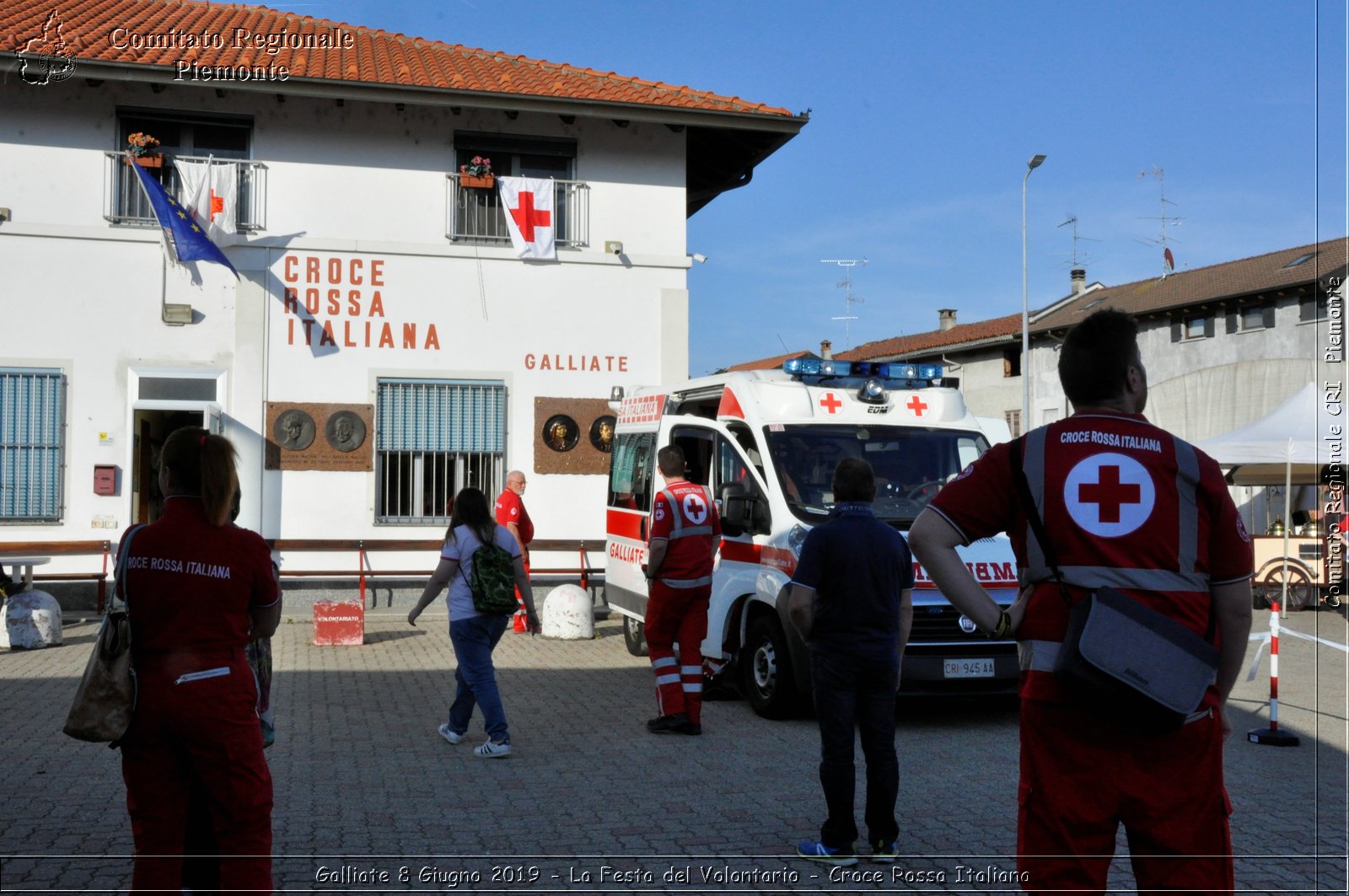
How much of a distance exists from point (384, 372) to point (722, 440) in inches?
298

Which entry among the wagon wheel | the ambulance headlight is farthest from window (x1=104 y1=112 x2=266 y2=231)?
the wagon wheel

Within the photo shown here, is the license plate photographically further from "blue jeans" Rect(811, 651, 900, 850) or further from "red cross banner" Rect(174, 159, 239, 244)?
"red cross banner" Rect(174, 159, 239, 244)

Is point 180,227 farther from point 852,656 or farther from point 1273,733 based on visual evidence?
point 1273,733

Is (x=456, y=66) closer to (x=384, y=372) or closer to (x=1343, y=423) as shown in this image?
(x=384, y=372)

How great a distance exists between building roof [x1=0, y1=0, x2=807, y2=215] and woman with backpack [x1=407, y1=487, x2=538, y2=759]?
994 centimetres

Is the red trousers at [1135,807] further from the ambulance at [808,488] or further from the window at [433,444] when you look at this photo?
the window at [433,444]

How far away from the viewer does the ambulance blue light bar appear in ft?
33.4

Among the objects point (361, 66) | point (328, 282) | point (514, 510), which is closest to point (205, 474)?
point (514, 510)

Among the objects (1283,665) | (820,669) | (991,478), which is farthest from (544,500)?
(991,478)

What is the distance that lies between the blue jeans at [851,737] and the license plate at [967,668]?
9.14ft

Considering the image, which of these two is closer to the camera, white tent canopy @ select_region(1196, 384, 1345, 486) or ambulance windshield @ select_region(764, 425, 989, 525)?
ambulance windshield @ select_region(764, 425, 989, 525)

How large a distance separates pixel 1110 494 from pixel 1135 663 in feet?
1.40

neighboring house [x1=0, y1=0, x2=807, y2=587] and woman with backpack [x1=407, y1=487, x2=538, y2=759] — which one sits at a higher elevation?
neighboring house [x1=0, y1=0, x2=807, y2=587]

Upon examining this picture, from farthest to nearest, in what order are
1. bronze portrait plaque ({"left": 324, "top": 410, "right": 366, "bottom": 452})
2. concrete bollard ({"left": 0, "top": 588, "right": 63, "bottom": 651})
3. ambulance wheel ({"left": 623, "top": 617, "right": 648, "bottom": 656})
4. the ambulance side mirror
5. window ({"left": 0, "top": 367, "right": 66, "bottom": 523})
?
bronze portrait plaque ({"left": 324, "top": 410, "right": 366, "bottom": 452}) < window ({"left": 0, "top": 367, "right": 66, "bottom": 523}) < concrete bollard ({"left": 0, "top": 588, "right": 63, "bottom": 651}) < ambulance wheel ({"left": 623, "top": 617, "right": 648, "bottom": 656}) < the ambulance side mirror
